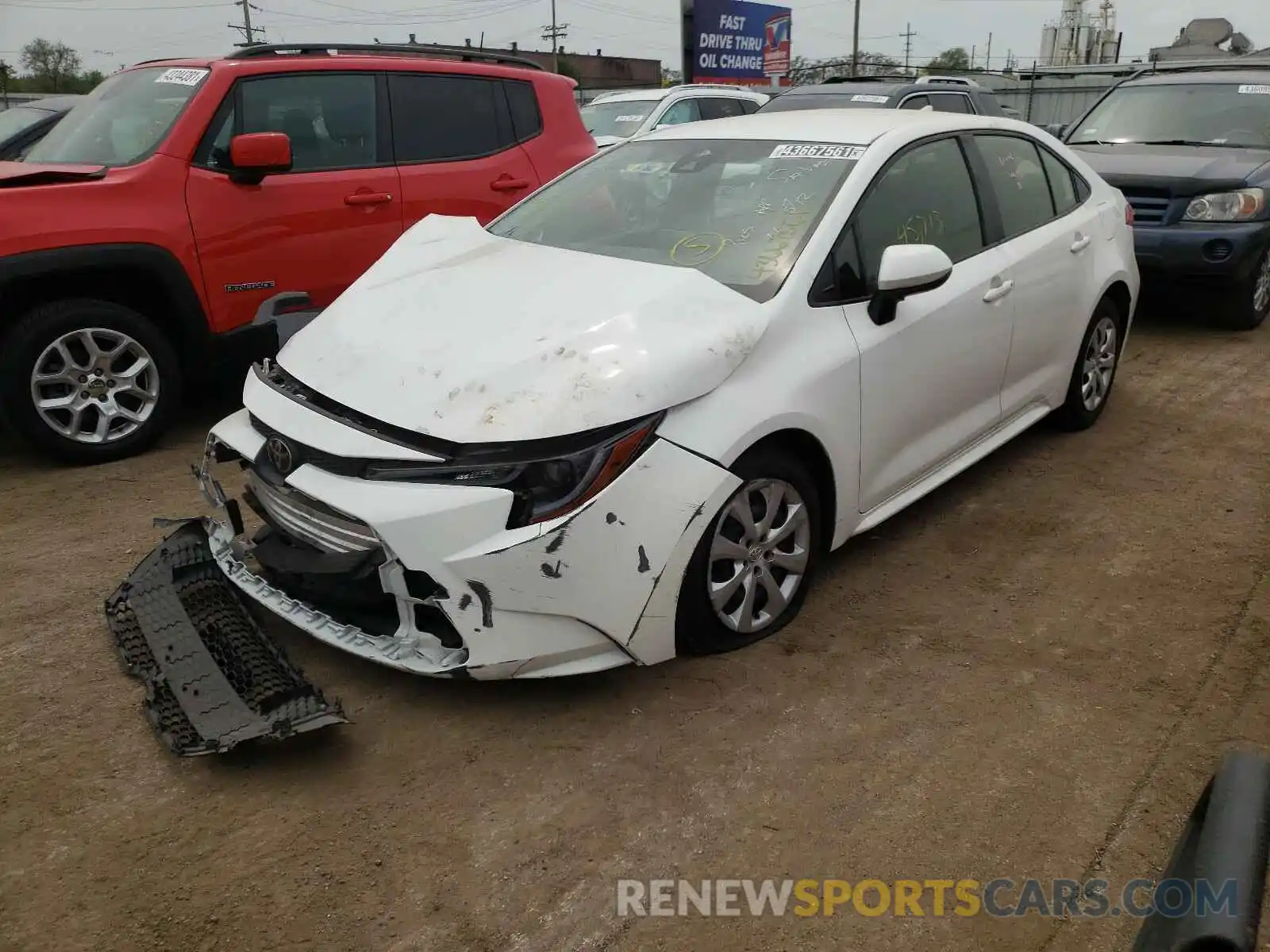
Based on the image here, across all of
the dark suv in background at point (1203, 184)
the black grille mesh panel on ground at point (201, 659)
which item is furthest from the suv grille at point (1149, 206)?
the black grille mesh panel on ground at point (201, 659)

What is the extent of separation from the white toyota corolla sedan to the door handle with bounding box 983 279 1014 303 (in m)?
0.02

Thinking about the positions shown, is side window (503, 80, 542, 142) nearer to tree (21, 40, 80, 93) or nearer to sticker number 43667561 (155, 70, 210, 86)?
sticker number 43667561 (155, 70, 210, 86)

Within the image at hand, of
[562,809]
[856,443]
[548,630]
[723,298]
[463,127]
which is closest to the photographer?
[562,809]

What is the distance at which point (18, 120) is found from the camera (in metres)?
8.23

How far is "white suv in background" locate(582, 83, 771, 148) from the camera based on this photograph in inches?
443

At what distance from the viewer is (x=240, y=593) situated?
3.34 metres

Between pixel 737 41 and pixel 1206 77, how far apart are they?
1967 cm

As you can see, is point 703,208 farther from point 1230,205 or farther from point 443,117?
point 1230,205

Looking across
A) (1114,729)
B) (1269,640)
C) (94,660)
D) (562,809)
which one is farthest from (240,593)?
(1269,640)

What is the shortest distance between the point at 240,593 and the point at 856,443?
2.09m

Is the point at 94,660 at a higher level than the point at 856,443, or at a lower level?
lower

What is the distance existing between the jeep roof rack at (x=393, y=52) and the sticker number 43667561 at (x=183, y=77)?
20cm

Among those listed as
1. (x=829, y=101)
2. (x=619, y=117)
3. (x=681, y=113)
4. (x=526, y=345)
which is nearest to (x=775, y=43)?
(x=681, y=113)

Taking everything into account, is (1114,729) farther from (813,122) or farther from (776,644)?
(813,122)
